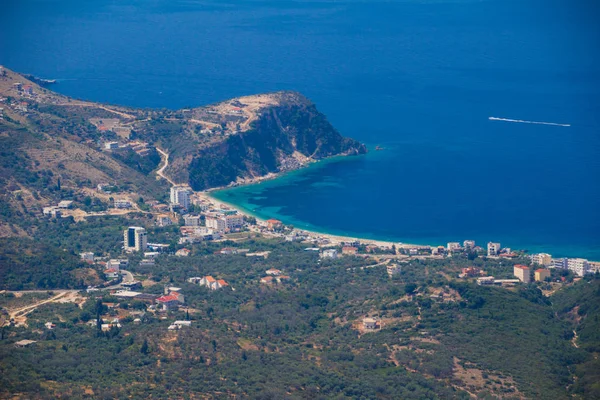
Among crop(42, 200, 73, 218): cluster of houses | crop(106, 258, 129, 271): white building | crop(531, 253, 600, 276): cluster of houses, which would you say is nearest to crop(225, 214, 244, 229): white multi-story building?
crop(42, 200, 73, 218): cluster of houses

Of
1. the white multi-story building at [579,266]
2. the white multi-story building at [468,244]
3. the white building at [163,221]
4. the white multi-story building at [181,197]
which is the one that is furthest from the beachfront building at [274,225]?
the white multi-story building at [579,266]

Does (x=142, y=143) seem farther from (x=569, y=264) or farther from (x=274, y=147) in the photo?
(x=569, y=264)

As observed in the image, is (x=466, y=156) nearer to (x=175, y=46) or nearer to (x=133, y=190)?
(x=133, y=190)

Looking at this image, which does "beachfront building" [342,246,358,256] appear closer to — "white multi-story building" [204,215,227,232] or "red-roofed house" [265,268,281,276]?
"red-roofed house" [265,268,281,276]

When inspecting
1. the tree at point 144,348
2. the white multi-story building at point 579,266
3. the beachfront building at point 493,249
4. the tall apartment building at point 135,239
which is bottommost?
the tree at point 144,348

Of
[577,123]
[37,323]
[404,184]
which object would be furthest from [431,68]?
[37,323]

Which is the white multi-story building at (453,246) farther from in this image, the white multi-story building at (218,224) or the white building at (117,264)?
the white building at (117,264)
